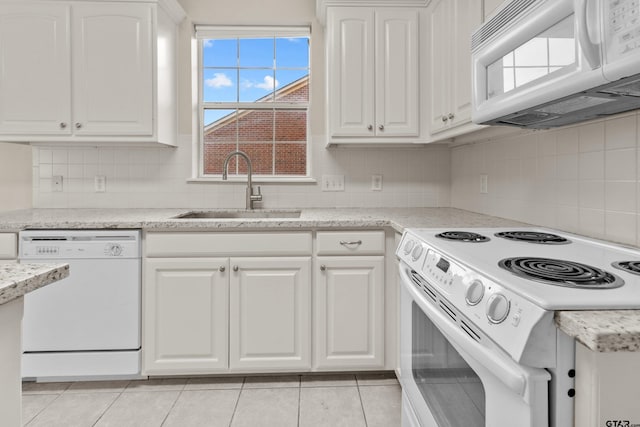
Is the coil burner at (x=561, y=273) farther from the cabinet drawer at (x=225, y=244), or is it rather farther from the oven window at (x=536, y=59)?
the cabinet drawer at (x=225, y=244)

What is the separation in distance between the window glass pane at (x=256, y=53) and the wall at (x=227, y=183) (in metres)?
0.16

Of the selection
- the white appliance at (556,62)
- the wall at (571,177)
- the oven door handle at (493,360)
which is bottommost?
the oven door handle at (493,360)

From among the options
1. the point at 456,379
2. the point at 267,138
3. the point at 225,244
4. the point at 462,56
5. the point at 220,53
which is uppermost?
the point at 220,53

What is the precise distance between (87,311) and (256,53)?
2.02 metres

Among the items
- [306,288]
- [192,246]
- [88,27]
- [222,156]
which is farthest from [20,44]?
[306,288]

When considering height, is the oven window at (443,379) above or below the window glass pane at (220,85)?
below

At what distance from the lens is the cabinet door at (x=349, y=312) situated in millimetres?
2076

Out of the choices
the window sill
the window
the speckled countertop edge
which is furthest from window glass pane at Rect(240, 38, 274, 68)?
the speckled countertop edge

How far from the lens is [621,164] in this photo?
1363mm

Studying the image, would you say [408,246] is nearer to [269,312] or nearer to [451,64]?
[269,312]

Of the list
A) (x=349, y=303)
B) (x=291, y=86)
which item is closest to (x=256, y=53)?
(x=291, y=86)

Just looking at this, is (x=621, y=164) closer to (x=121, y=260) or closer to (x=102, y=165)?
(x=121, y=260)

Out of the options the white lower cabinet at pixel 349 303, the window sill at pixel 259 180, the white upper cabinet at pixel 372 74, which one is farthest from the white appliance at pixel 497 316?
the window sill at pixel 259 180

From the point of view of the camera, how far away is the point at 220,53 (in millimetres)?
2881
